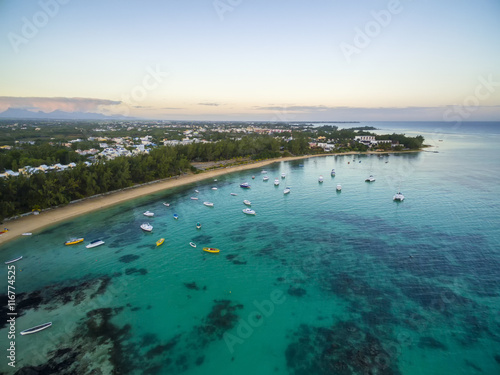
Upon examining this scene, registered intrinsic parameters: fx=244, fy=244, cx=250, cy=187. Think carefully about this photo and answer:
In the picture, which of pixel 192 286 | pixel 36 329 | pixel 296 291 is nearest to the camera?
pixel 36 329

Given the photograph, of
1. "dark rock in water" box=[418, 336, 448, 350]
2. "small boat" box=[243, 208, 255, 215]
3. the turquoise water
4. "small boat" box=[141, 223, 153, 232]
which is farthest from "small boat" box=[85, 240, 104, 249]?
"dark rock in water" box=[418, 336, 448, 350]

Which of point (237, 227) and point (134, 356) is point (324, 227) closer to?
point (237, 227)

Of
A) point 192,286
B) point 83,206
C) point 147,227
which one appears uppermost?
point 192,286

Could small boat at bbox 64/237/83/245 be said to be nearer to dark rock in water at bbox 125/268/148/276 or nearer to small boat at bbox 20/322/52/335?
dark rock in water at bbox 125/268/148/276

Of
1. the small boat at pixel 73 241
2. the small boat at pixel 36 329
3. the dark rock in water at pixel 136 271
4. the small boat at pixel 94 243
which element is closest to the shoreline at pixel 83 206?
the small boat at pixel 73 241

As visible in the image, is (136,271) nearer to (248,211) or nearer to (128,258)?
(128,258)

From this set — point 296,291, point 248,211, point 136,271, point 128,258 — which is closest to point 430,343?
point 296,291
